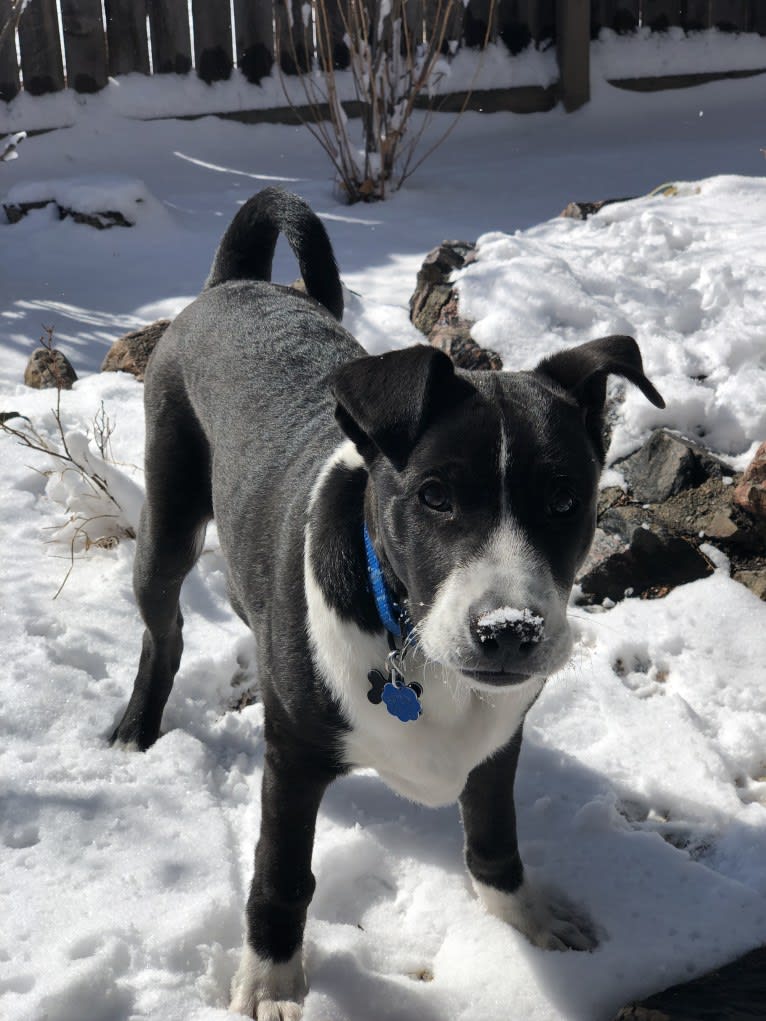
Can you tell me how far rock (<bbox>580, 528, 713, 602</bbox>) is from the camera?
3.81m

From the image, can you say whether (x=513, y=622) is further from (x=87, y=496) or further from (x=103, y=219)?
(x=103, y=219)

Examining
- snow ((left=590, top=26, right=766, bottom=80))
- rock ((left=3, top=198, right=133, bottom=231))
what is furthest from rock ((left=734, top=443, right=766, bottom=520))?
snow ((left=590, top=26, right=766, bottom=80))

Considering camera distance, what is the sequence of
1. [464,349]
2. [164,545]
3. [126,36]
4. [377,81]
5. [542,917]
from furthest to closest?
[126,36] < [377,81] < [464,349] < [164,545] < [542,917]

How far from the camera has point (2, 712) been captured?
10.5ft

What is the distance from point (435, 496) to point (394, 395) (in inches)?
7.9

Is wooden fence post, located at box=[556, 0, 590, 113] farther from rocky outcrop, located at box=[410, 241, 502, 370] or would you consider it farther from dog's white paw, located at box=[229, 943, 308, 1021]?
dog's white paw, located at box=[229, 943, 308, 1021]

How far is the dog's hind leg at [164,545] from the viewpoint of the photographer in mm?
3160

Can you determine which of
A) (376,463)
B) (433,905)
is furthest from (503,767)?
(376,463)

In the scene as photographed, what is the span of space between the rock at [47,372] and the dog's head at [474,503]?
11.0 ft

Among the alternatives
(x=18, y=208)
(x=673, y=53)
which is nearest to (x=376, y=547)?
(x=18, y=208)

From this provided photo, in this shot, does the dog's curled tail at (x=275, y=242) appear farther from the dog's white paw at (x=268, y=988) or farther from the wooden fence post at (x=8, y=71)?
the wooden fence post at (x=8, y=71)

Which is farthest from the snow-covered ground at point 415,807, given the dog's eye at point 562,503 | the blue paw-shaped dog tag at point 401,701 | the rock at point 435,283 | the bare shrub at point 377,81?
the bare shrub at point 377,81

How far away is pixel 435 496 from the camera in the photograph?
2055 millimetres

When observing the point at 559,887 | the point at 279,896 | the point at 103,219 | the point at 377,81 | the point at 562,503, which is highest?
the point at 377,81
